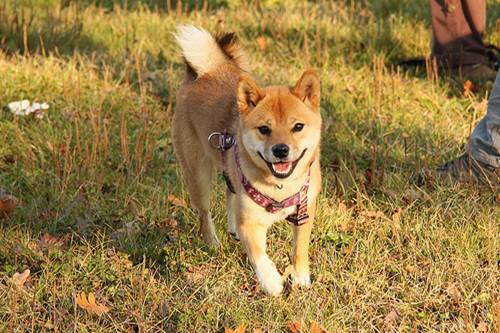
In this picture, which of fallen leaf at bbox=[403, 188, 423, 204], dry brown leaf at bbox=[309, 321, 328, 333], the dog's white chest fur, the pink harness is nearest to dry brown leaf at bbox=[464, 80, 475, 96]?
fallen leaf at bbox=[403, 188, 423, 204]

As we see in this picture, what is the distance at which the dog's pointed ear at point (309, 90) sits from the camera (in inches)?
149

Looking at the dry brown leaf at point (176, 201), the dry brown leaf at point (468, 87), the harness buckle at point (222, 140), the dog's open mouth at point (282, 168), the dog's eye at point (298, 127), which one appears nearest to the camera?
the dog's open mouth at point (282, 168)

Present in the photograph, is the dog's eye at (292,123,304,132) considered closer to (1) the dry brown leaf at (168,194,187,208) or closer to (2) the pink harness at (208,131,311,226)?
(2) the pink harness at (208,131,311,226)

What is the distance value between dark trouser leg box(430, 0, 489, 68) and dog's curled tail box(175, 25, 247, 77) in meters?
2.47

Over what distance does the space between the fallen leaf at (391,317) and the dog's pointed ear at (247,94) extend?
45.8 inches

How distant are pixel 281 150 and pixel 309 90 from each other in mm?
447

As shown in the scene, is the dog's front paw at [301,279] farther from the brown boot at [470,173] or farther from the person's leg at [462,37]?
the person's leg at [462,37]

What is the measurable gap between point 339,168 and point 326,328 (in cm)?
186

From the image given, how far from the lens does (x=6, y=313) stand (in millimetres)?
3631

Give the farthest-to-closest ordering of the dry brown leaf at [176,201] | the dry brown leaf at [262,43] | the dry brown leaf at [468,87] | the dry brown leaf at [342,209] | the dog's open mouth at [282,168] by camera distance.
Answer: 1. the dry brown leaf at [262,43]
2. the dry brown leaf at [468,87]
3. the dry brown leaf at [176,201]
4. the dry brown leaf at [342,209]
5. the dog's open mouth at [282,168]

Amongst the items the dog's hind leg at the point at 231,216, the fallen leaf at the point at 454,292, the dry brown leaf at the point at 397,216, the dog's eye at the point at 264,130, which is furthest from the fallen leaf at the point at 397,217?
the dog's eye at the point at 264,130

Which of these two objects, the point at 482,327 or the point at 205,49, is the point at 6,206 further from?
the point at 482,327

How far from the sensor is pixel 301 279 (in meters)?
3.88

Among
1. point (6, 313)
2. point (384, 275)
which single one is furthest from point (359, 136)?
point (6, 313)
